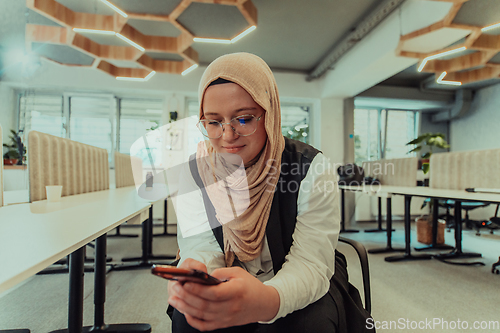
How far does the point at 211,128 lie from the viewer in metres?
0.85

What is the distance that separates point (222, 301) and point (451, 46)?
3676 millimetres

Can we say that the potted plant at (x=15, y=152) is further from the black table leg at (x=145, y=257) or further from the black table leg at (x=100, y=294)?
the black table leg at (x=100, y=294)

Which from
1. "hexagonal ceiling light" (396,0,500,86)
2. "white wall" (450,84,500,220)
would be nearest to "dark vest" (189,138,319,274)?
"hexagonal ceiling light" (396,0,500,86)

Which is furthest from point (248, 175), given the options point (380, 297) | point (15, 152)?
point (15, 152)

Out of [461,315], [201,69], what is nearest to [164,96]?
[201,69]

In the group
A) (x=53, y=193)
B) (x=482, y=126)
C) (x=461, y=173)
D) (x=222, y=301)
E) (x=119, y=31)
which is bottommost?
(x=222, y=301)

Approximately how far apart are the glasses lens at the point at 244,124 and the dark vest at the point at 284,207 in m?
0.17

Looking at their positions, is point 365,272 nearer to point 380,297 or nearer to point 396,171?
point 380,297

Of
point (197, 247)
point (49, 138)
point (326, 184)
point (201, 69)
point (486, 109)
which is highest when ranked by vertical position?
point (201, 69)

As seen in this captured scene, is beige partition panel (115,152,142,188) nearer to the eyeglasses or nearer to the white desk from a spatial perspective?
the white desk

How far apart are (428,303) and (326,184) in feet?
5.80

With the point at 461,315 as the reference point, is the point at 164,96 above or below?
above

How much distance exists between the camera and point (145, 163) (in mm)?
5094

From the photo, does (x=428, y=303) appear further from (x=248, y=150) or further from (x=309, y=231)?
(x=248, y=150)
